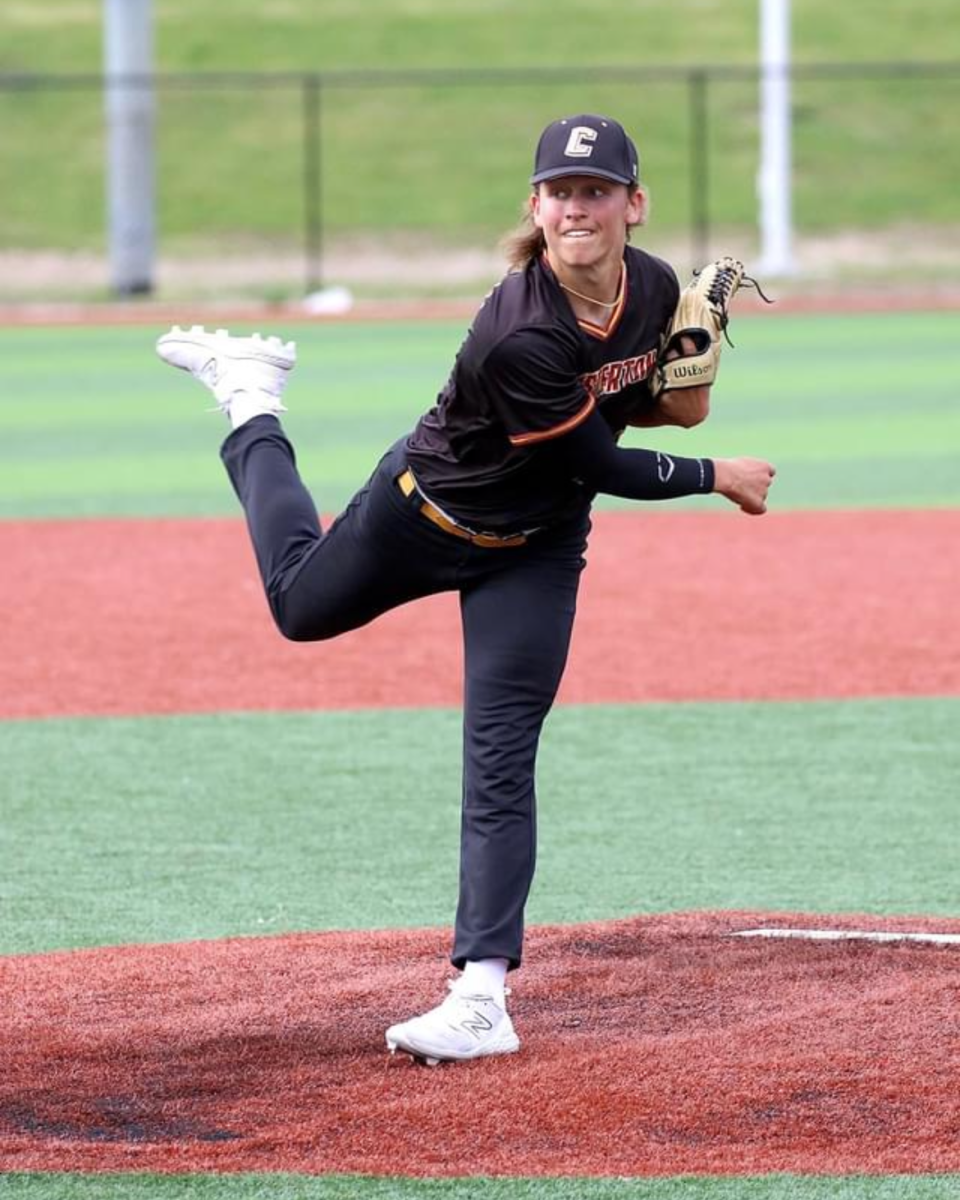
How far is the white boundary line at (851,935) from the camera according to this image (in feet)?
18.4

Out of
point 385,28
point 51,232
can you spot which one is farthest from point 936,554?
point 385,28

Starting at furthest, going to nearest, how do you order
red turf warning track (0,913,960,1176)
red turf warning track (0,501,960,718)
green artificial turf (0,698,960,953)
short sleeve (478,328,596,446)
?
1. red turf warning track (0,501,960,718)
2. green artificial turf (0,698,960,953)
3. short sleeve (478,328,596,446)
4. red turf warning track (0,913,960,1176)

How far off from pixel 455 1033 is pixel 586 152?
5.84ft

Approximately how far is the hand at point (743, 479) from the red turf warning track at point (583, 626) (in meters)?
4.09

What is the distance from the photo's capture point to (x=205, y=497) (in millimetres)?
14633

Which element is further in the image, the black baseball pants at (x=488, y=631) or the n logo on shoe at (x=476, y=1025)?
the black baseball pants at (x=488, y=631)

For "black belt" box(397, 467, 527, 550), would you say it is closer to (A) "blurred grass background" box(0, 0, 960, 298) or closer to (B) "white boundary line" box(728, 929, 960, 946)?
(B) "white boundary line" box(728, 929, 960, 946)

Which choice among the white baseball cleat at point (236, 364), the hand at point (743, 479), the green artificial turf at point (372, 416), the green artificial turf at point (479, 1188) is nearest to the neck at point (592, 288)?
the hand at point (743, 479)

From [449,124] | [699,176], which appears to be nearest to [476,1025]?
[699,176]

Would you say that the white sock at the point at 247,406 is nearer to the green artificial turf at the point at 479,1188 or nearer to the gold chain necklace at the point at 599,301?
the gold chain necklace at the point at 599,301

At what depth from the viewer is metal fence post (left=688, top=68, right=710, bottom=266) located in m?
30.6

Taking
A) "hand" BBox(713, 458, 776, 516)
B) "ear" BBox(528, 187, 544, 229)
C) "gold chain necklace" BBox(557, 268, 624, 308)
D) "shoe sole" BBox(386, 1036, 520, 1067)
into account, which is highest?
"ear" BBox(528, 187, 544, 229)

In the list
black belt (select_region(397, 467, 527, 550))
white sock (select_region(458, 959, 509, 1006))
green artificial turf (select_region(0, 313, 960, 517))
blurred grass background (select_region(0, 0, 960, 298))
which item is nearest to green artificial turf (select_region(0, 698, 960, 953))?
white sock (select_region(458, 959, 509, 1006))

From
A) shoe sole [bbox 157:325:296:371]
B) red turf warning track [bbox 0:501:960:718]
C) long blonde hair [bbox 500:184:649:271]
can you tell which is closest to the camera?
long blonde hair [bbox 500:184:649:271]
